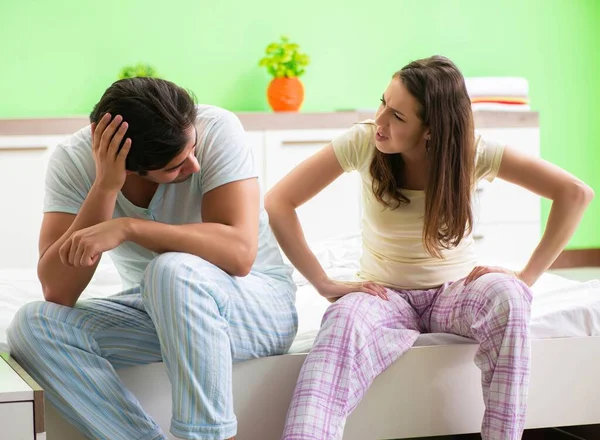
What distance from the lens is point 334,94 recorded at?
4504 millimetres

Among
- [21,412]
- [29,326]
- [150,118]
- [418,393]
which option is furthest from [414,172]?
[21,412]

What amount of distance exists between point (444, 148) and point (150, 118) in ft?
2.11

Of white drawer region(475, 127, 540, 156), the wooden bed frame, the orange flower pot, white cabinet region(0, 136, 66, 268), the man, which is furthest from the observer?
white drawer region(475, 127, 540, 156)

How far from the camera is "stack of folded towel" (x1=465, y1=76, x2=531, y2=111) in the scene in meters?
4.24

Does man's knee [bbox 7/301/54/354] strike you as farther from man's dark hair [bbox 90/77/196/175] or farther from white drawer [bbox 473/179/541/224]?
white drawer [bbox 473/179/541/224]

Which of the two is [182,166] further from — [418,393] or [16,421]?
[418,393]

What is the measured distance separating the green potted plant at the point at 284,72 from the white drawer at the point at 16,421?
2.82 metres

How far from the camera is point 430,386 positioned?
187cm

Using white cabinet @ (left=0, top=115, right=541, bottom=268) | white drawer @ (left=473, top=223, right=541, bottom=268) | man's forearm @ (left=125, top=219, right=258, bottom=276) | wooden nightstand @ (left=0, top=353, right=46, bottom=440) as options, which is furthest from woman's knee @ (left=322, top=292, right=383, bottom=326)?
white drawer @ (left=473, top=223, right=541, bottom=268)

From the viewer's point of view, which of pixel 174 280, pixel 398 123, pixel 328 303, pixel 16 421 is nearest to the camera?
pixel 16 421

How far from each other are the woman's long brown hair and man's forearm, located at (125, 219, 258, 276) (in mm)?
421

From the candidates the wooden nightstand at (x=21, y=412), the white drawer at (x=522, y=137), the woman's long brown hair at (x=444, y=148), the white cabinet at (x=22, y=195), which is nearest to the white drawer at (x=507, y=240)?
the white drawer at (x=522, y=137)

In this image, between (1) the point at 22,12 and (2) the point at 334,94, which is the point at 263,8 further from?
(1) the point at 22,12

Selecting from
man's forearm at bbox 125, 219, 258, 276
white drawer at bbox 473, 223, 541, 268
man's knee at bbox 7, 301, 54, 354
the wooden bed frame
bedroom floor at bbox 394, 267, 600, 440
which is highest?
man's forearm at bbox 125, 219, 258, 276
